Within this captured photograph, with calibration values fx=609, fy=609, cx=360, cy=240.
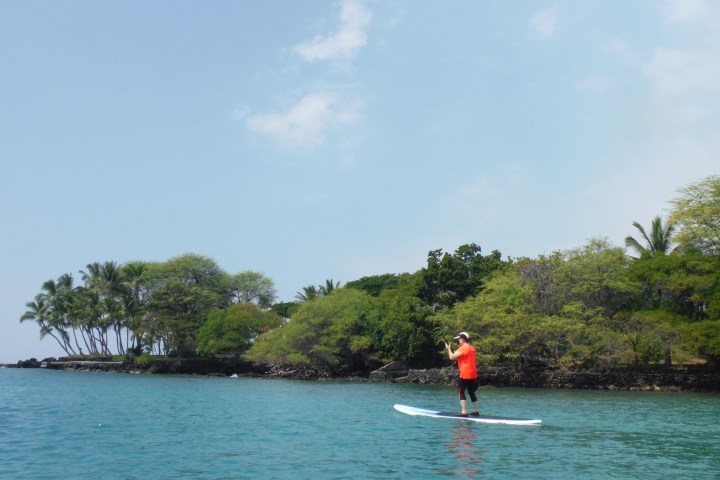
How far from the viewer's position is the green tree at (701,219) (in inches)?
1590

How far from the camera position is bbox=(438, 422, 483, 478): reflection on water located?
962 centimetres

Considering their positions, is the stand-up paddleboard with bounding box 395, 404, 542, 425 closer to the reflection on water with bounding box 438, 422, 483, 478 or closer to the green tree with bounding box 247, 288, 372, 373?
the reflection on water with bounding box 438, 422, 483, 478

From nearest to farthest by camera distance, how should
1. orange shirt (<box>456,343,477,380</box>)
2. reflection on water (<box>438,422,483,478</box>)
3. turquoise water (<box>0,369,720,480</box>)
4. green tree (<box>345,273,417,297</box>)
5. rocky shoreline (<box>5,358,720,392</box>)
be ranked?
reflection on water (<box>438,422,483,478</box>) → turquoise water (<box>0,369,720,480</box>) → orange shirt (<box>456,343,477,380</box>) → rocky shoreline (<box>5,358,720,392</box>) → green tree (<box>345,273,417,297</box>)

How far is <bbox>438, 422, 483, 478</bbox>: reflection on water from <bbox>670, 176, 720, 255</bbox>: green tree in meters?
32.1

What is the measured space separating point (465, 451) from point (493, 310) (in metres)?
30.3

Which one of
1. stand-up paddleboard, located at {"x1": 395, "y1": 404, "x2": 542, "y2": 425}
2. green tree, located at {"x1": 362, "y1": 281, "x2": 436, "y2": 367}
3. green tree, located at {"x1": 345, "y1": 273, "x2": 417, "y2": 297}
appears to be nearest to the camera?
stand-up paddleboard, located at {"x1": 395, "y1": 404, "x2": 542, "y2": 425}

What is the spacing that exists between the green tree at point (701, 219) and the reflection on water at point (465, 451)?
3210 cm

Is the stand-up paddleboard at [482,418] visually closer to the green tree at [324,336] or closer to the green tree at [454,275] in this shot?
the green tree at [454,275]

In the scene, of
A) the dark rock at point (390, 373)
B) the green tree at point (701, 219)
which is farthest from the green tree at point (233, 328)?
the green tree at point (701, 219)

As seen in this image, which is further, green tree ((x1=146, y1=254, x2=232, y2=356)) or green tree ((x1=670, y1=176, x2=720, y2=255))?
green tree ((x1=146, y1=254, x2=232, y2=356))

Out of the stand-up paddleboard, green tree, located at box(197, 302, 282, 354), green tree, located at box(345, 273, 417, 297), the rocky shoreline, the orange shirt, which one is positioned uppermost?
green tree, located at box(345, 273, 417, 297)

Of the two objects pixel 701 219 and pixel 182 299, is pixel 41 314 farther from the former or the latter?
pixel 701 219

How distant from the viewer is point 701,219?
4119 cm

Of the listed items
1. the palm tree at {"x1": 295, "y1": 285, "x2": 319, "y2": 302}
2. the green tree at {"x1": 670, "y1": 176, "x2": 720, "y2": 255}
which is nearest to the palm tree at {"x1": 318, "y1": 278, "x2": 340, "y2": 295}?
the palm tree at {"x1": 295, "y1": 285, "x2": 319, "y2": 302}
